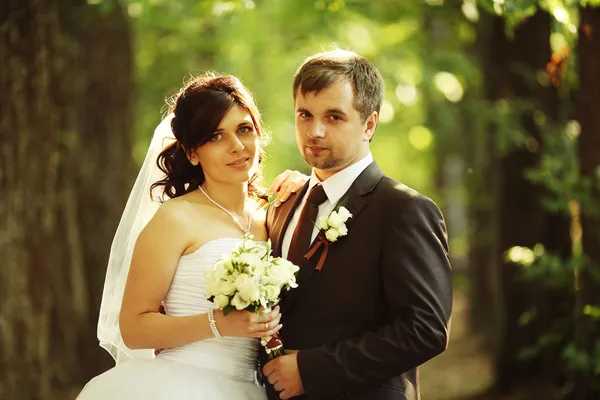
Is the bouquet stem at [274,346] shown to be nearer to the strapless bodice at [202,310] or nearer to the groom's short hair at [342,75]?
the strapless bodice at [202,310]

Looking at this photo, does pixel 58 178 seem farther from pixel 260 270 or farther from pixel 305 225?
pixel 260 270

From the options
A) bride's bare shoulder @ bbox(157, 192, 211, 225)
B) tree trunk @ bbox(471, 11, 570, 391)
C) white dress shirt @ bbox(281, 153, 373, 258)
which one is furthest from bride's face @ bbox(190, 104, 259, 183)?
tree trunk @ bbox(471, 11, 570, 391)

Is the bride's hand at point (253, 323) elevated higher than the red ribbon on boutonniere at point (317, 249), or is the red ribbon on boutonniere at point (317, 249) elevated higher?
the red ribbon on boutonniere at point (317, 249)

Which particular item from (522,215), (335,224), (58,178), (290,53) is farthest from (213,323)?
(290,53)

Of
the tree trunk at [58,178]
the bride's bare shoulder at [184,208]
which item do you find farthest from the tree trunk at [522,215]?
the bride's bare shoulder at [184,208]

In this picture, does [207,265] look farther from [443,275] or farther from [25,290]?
[25,290]

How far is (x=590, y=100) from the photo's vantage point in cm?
592

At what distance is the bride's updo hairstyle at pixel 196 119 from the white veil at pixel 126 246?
0.37 ft

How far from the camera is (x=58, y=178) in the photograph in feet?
24.3

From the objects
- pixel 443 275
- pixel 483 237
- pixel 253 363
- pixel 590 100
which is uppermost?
pixel 590 100

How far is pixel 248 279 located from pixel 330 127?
85cm

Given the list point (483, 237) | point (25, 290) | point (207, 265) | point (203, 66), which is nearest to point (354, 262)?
point (207, 265)

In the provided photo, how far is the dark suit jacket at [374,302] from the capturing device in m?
3.33

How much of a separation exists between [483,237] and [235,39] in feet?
15.7
